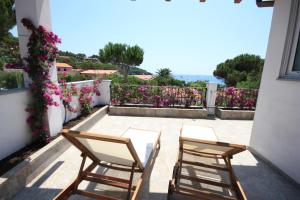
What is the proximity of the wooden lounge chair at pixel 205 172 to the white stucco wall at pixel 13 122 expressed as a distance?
269cm

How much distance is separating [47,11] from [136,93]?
158 inches

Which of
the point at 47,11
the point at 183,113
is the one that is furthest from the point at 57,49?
the point at 183,113

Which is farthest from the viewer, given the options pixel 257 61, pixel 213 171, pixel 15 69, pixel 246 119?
pixel 257 61

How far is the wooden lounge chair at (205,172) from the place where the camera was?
205 cm

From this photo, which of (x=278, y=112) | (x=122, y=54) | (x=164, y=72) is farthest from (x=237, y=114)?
(x=164, y=72)

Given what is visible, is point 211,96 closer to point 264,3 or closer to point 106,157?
point 264,3

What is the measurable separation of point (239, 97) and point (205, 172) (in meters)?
4.57

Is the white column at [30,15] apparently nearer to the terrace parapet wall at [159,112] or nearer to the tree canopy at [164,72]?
the terrace parapet wall at [159,112]

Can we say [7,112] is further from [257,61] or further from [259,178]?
[257,61]

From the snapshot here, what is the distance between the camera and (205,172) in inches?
109

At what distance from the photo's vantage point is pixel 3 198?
202 cm

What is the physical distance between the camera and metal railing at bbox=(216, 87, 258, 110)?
631 centimetres

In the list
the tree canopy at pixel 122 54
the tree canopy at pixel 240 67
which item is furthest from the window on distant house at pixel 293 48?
the tree canopy at pixel 122 54

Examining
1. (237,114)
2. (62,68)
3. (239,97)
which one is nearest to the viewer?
(237,114)
